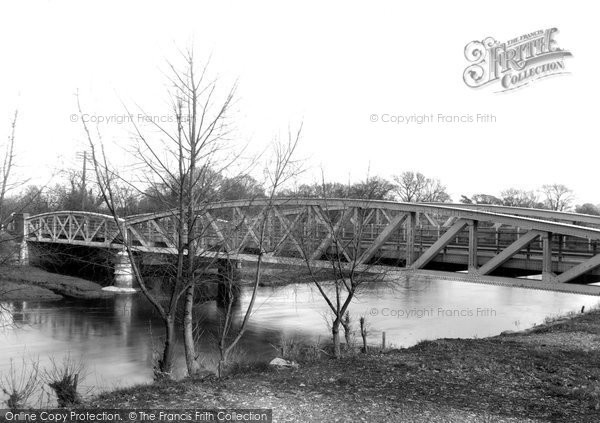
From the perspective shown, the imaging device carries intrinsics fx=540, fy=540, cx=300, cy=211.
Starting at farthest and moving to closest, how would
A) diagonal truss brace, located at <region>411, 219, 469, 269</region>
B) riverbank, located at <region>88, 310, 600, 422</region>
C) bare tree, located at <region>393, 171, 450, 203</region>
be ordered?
bare tree, located at <region>393, 171, 450, 203</region> < diagonal truss brace, located at <region>411, 219, 469, 269</region> < riverbank, located at <region>88, 310, 600, 422</region>

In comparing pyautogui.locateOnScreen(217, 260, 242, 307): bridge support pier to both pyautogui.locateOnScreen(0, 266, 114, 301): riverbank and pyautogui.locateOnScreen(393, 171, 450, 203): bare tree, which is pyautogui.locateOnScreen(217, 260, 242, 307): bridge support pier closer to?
pyautogui.locateOnScreen(0, 266, 114, 301): riverbank

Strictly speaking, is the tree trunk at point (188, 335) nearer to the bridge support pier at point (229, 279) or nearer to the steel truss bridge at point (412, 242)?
the bridge support pier at point (229, 279)

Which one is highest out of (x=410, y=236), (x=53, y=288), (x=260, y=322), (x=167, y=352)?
(x=410, y=236)

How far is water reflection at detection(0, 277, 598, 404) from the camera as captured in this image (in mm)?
17156

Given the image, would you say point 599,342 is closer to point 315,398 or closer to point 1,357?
point 315,398

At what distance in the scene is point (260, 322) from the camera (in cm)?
2362

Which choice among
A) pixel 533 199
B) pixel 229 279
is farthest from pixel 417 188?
pixel 229 279

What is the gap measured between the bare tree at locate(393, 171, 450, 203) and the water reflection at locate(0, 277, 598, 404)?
26.2m

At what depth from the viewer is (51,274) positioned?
3847 cm

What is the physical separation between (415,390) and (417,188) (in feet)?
178

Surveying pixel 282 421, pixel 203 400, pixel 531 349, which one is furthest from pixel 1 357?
pixel 531 349

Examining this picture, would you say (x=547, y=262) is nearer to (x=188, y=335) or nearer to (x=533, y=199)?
(x=188, y=335)

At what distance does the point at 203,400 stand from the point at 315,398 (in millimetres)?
1547

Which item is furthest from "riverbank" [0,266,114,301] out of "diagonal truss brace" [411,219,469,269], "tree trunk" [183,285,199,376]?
"tree trunk" [183,285,199,376]
